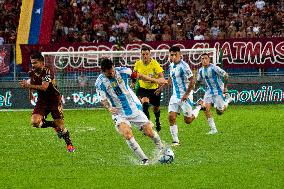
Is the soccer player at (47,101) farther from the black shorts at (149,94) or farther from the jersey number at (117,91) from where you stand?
the black shorts at (149,94)

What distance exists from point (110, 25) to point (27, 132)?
1302 cm

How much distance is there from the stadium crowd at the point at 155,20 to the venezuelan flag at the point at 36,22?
5.96 feet

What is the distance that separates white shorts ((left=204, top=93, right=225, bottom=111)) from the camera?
1975 centimetres

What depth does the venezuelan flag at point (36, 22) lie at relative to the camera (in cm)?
2902

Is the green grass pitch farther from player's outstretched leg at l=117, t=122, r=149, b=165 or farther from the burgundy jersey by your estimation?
the burgundy jersey

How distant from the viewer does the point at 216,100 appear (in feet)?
65.0

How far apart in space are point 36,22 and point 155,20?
5.31 meters

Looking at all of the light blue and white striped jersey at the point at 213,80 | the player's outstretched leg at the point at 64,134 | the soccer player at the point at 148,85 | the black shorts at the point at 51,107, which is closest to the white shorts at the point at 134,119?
the player's outstretched leg at the point at 64,134

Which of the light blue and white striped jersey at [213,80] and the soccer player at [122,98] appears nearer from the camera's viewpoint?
the soccer player at [122,98]

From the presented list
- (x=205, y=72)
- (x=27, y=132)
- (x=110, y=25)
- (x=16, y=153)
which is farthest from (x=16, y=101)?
(x=16, y=153)

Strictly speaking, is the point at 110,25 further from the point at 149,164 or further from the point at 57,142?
the point at 149,164

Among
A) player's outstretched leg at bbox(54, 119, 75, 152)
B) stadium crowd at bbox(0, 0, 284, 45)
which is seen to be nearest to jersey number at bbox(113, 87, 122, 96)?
player's outstretched leg at bbox(54, 119, 75, 152)

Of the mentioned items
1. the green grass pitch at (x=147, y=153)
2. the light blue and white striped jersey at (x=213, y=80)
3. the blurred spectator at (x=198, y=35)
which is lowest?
the green grass pitch at (x=147, y=153)

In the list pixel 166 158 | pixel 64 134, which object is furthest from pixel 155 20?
pixel 166 158
